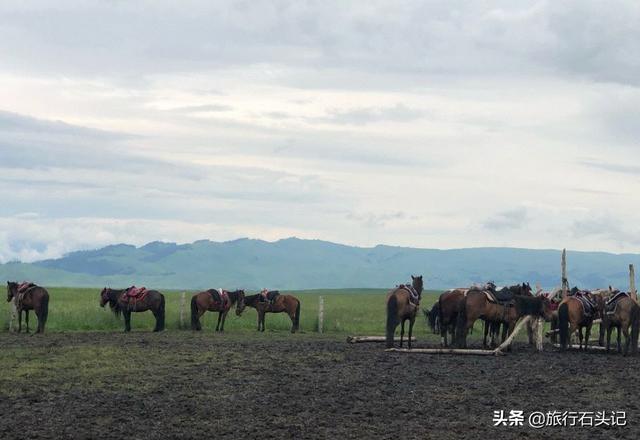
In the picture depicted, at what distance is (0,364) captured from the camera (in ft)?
67.9

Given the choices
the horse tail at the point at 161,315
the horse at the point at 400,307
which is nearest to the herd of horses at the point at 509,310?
the horse at the point at 400,307

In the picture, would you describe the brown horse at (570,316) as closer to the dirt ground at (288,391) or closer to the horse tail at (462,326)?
the dirt ground at (288,391)

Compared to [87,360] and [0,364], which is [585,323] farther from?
[0,364]

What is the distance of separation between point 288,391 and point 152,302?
1680 cm

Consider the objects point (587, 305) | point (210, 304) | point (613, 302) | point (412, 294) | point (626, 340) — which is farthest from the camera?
point (210, 304)

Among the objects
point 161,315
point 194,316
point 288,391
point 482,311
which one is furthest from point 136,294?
point 288,391

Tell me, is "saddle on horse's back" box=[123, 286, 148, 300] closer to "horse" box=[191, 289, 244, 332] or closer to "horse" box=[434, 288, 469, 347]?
"horse" box=[191, 289, 244, 332]

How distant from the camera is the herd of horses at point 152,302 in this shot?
31.4 m

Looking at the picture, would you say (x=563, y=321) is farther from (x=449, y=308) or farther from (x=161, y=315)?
(x=161, y=315)

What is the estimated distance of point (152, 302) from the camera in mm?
33219

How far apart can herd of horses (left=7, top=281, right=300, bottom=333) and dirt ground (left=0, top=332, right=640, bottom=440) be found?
18.3ft

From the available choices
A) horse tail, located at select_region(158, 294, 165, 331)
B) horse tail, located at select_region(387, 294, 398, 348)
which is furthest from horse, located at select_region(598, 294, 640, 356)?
horse tail, located at select_region(158, 294, 165, 331)

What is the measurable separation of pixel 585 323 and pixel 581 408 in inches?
469

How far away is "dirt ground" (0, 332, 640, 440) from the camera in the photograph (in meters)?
13.7
